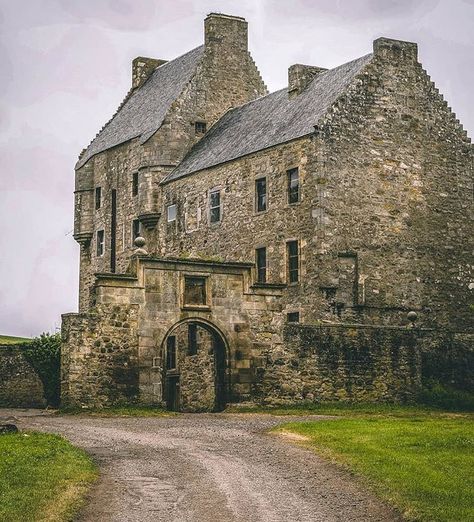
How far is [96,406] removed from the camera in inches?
1439

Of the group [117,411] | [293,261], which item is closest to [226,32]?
[293,261]

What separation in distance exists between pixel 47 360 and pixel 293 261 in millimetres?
10201

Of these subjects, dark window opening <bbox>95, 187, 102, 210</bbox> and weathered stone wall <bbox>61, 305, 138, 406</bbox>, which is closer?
weathered stone wall <bbox>61, 305, 138, 406</bbox>

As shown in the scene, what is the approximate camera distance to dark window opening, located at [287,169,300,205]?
4681 centimetres

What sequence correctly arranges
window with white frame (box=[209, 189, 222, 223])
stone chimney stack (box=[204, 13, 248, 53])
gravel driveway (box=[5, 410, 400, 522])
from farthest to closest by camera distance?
stone chimney stack (box=[204, 13, 248, 53])
window with white frame (box=[209, 189, 222, 223])
gravel driveway (box=[5, 410, 400, 522])

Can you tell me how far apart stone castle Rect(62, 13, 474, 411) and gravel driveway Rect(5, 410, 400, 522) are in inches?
321

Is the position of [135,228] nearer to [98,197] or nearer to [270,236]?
[98,197]

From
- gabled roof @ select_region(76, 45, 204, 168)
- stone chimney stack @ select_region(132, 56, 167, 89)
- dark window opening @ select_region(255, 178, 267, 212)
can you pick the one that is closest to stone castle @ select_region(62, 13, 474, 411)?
gabled roof @ select_region(76, 45, 204, 168)

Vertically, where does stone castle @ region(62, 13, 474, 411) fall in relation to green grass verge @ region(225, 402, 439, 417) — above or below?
above

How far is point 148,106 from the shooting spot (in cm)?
6088

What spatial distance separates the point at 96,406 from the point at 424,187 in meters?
18.6

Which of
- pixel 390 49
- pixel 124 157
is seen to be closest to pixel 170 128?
pixel 124 157

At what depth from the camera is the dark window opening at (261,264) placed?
48188 millimetres

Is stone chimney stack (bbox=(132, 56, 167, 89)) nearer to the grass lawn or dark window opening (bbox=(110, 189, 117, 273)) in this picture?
dark window opening (bbox=(110, 189, 117, 273))
